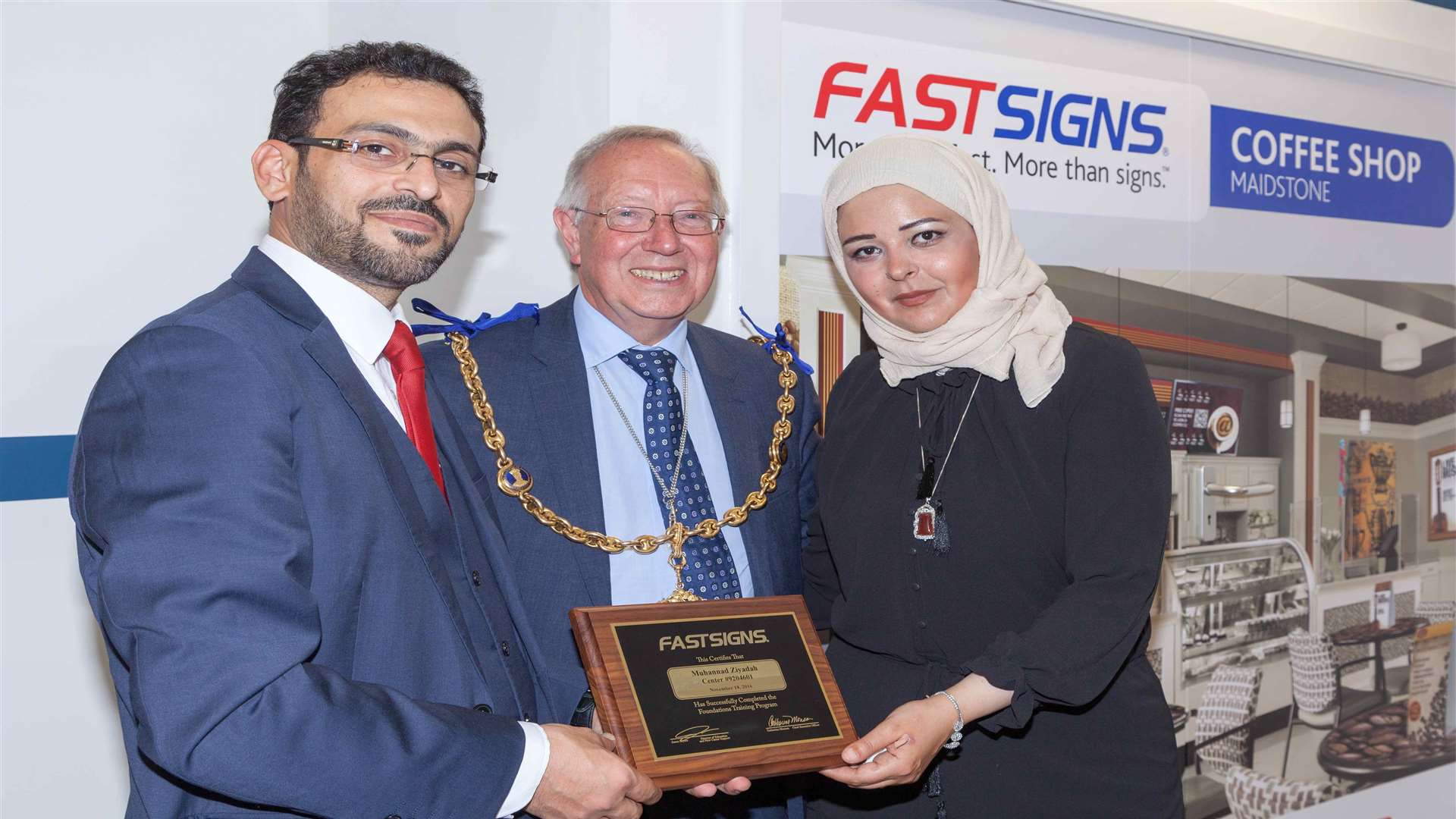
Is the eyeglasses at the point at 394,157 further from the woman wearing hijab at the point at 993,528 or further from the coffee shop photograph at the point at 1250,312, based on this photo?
the coffee shop photograph at the point at 1250,312

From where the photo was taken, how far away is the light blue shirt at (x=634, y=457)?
2625 mm

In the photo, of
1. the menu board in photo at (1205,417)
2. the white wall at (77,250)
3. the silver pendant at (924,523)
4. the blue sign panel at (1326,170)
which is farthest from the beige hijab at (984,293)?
the blue sign panel at (1326,170)

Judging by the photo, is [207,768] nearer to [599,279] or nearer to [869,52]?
[599,279]

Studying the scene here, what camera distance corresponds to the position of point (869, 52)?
3898 millimetres

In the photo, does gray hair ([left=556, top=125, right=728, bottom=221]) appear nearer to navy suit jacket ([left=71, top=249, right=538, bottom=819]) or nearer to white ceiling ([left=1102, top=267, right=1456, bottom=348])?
navy suit jacket ([left=71, top=249, right=538, bottom=819])

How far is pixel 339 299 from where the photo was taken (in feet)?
6.65

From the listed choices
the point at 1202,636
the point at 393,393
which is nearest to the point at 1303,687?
the point at 1202,636

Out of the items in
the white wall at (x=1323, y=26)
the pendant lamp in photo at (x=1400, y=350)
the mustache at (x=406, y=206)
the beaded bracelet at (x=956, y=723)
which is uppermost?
the white wall at (x=1323, y=26)

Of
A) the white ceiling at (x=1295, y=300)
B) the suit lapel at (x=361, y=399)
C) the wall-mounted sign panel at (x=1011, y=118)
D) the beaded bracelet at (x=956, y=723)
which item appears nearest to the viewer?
the suit lapel at (x=361, y=399)

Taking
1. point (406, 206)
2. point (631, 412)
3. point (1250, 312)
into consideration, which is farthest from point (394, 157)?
point (1250, 312)

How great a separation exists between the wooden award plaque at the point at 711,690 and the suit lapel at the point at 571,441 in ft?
1.26

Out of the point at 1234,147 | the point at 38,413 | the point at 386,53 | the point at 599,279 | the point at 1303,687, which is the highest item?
the point at 1234,147

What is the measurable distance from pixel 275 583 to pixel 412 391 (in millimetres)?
555

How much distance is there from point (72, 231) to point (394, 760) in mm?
2019
